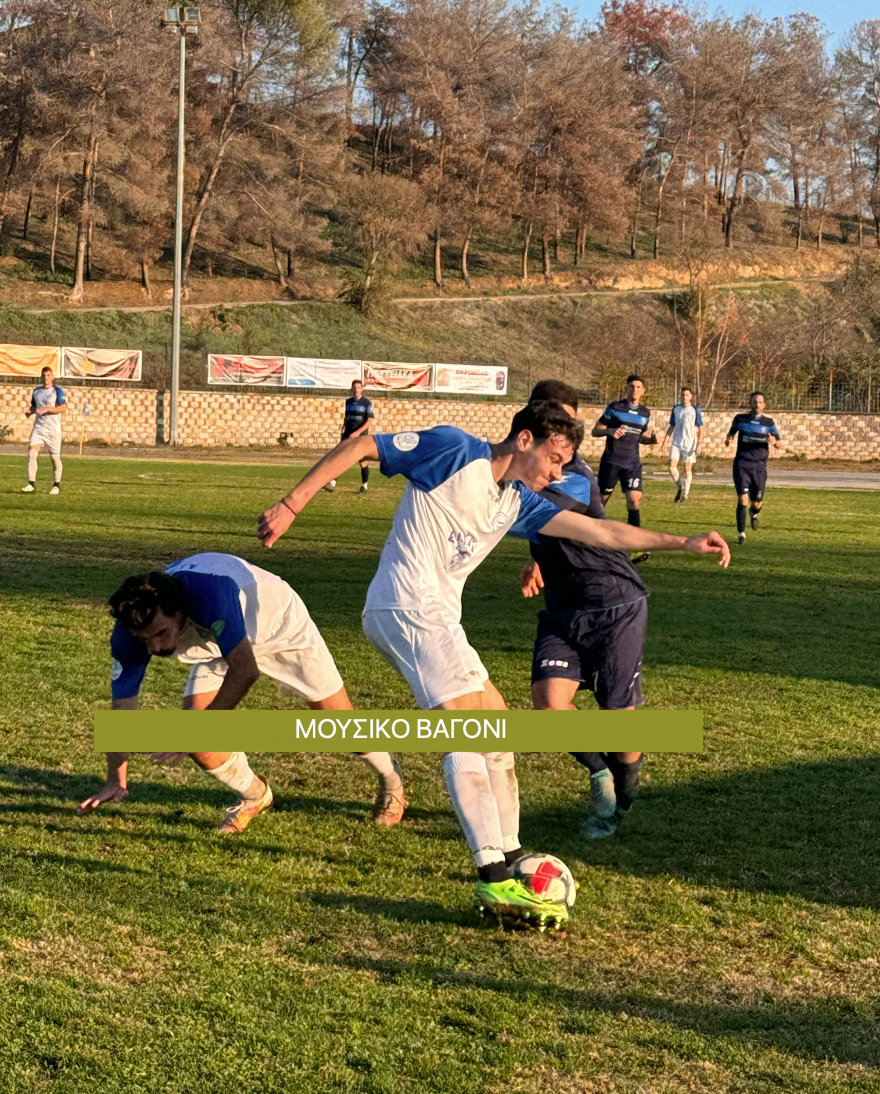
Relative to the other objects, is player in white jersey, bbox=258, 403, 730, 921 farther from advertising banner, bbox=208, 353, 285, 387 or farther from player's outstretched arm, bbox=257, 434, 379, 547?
advertising banner, bbox=208, 353, 285, 387

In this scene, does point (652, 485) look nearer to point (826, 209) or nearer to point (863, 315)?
point (863, 315)

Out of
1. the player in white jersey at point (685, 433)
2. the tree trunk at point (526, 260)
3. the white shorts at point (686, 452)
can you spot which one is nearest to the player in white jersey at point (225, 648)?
the player in white jersey at point (685, 433)

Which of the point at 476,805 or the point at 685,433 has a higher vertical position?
the point at 685,433

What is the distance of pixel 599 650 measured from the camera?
595 centimetres

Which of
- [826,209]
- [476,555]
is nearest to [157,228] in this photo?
[826,209]

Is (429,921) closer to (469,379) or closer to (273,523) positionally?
(273,523)

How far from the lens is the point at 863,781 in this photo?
6.88 meters

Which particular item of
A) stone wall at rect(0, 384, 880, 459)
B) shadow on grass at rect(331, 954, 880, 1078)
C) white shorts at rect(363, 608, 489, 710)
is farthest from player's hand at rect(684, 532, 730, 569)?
stone wall at rect(0, 384, 880, 459)

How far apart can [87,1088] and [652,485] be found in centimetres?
2747

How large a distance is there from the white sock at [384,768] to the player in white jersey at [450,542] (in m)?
1.03

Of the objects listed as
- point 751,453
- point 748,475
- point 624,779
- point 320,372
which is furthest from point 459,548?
point 320,372

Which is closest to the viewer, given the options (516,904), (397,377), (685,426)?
(516,904)

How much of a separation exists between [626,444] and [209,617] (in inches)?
553

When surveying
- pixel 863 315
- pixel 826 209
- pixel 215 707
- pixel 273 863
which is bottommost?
pixel 273 863
